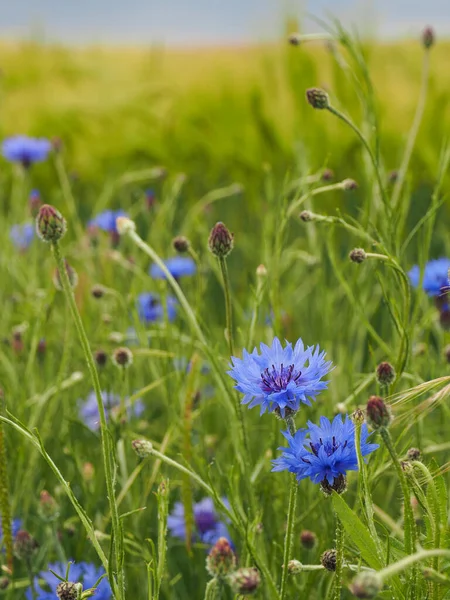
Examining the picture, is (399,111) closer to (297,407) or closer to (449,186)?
(449,186)

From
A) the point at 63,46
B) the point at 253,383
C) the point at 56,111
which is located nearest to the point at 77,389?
the point at 253,383

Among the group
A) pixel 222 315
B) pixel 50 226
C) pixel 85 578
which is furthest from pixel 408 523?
pixel 222 315

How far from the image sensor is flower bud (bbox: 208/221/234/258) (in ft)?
2.09

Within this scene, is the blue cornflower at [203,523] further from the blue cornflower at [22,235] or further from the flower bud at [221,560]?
the blue cornflower at [22,235]

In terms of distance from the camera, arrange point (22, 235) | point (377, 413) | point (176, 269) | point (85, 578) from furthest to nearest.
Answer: point (22, 235)
point (176, 269)
point (85, 578)
point (377, 413)

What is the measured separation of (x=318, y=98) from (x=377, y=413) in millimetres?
327

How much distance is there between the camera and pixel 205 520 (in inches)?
39.2

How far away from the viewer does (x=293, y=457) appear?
0.51 meters

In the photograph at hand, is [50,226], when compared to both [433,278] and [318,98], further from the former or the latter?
[433,278]

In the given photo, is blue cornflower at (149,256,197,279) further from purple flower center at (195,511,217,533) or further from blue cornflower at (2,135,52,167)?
blue cornflower at (2,135,52,167)

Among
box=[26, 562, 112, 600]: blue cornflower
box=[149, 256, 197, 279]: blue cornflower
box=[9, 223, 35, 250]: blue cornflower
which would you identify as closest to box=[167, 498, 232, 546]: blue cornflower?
box=[26, 562, 112, 600]: blue cornflower

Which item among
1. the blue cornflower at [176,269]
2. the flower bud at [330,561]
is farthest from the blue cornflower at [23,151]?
the flower bud at [330,561]

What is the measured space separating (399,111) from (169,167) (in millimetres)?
671

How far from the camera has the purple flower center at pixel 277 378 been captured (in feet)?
1.76
